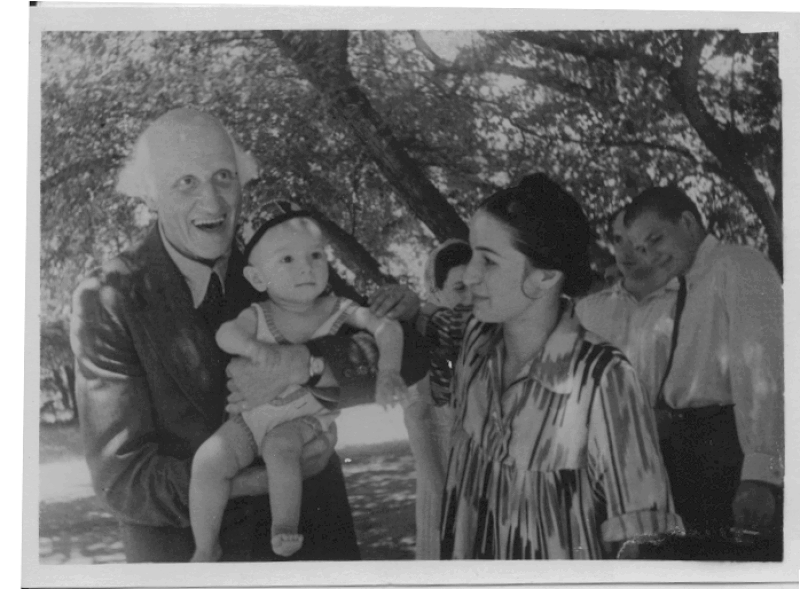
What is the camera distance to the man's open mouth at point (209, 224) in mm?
5055

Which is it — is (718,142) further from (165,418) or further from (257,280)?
(165,418)

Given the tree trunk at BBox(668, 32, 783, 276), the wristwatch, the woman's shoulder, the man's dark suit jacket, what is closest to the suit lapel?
the man's dark suit jacket

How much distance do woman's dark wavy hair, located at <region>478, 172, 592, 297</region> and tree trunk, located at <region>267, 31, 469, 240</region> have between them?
23 centimetres

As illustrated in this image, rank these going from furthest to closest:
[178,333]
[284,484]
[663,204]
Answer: [663,204], [178,333], [284,484]

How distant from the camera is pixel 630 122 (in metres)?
5.18

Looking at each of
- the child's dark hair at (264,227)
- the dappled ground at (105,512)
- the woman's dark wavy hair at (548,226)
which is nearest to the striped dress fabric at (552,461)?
the dappled ground at (105,512)

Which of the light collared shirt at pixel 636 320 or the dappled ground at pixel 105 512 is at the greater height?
the light collared shirt at pixel 636 320

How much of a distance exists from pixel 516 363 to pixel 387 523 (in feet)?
3.31

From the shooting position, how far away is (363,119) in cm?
514

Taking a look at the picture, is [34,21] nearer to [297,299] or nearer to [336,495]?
[297,299]

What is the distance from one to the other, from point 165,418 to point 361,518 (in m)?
1.08

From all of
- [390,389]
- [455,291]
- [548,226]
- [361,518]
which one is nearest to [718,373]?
[548,226]

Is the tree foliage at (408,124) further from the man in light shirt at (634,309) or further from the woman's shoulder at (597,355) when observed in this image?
Result: the woman's shoulder at (597,355)

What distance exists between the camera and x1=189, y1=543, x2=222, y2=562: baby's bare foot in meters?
4.91
